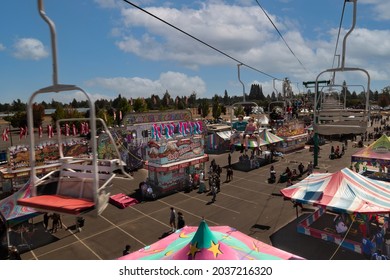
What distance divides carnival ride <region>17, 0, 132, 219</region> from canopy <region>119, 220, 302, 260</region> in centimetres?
315

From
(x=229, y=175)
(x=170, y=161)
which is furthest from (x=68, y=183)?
(x=229, y=175)

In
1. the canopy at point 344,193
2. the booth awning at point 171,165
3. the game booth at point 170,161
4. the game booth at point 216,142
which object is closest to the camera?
the canopy at point 344,193

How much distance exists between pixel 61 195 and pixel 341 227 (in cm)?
1087

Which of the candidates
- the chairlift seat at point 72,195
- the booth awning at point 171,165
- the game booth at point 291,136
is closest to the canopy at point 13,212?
the chairlift seat at point 72,195

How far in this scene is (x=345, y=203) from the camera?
1130 centimetres

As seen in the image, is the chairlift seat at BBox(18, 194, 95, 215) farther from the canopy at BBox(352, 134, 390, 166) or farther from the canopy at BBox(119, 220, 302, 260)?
the canopy at BBox(352, 134, 390, 166)

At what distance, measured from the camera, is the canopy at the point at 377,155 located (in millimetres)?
19812

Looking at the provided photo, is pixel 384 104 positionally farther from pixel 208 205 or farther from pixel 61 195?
pixel 61 195

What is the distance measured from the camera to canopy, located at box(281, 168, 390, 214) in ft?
36.0

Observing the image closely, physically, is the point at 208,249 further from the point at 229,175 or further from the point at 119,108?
the point at 119,108

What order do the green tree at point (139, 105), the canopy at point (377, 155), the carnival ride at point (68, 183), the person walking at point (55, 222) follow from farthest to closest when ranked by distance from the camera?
1. the green tree at point (139, 105)
2. the canopy at point (377, 155)
3. the person walking at point (55, 222)
4. the carnival ride at point (68, 183)

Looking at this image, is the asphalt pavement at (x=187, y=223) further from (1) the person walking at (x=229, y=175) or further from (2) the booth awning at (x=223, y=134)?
(2) the booth awning at (x=223, y=134)

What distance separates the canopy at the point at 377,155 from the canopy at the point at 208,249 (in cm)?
1515

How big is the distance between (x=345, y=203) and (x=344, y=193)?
681 mm
